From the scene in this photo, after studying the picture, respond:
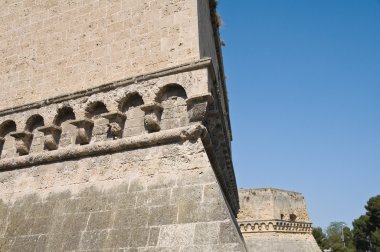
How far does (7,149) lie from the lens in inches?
209

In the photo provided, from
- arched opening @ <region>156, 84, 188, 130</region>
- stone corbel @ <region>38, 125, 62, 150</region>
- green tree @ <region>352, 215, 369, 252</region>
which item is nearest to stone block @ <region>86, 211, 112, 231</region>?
arched opening @ <region>156, 84, 188, 130</region>

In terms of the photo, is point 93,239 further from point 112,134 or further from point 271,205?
point 271,205

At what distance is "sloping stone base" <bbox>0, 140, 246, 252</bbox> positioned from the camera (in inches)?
140

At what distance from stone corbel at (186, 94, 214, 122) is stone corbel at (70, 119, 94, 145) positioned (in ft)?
5.00

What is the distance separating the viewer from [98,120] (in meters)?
4.77

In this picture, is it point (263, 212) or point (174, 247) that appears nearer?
point (174, 247)

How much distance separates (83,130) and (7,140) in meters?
1.56

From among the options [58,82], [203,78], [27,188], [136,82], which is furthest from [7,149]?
[203,78]

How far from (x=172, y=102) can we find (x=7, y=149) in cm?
286

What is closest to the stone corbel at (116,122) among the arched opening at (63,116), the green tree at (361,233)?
the arched opening at (63,116)

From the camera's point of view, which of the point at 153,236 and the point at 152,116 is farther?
the point at 152,116

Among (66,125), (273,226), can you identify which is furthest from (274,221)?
(66,125)

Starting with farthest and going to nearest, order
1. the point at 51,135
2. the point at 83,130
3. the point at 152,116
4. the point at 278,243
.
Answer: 1. the point at 278,243
2. the point at 51,135
3. the point at 83,130
4. the point at 152,116

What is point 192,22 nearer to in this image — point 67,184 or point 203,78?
point 203,78
